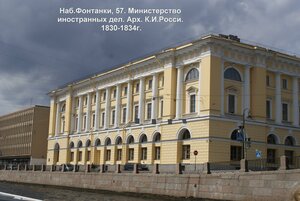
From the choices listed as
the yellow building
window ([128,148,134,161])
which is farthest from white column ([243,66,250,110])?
window ([128,148,134,161])

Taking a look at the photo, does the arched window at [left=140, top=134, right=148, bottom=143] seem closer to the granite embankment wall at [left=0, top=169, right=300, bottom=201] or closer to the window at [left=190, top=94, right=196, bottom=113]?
the window at [left=190, top=94, right=196, bottom=113]

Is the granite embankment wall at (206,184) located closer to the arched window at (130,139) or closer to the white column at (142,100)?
the arched window at (130,139)

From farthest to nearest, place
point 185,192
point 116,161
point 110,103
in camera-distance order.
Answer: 1. point 110,103
2. point 116,161
3. point 185,192

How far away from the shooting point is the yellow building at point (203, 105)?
152 ft

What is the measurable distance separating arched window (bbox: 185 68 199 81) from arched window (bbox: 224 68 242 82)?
3117mm

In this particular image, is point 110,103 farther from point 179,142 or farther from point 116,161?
point 179,142

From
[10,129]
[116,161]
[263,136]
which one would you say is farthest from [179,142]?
[10,129]

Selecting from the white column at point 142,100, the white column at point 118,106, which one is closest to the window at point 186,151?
the white column at point 142,100

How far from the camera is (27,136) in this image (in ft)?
309

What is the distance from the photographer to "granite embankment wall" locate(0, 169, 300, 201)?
1021 inches

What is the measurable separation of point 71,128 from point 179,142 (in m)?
28.3

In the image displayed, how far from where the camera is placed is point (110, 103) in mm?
63312

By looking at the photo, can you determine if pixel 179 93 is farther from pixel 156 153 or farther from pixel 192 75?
pixel 156 153

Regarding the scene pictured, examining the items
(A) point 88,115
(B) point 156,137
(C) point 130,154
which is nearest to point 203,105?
(B) point 156,137
